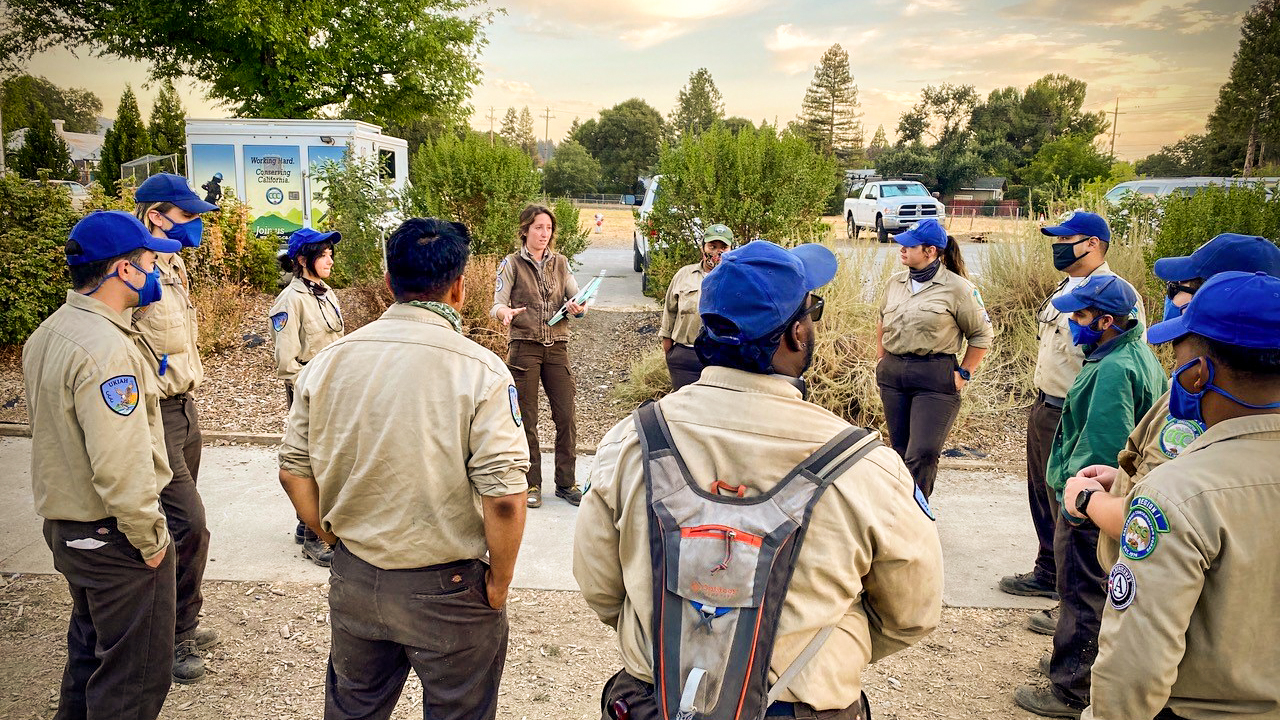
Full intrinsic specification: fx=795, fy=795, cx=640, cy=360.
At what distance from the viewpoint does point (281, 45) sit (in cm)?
1966

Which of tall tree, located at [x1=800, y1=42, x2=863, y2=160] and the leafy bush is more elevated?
tall tree, located at [x1=800, y1=42, x2=863, y2=160]

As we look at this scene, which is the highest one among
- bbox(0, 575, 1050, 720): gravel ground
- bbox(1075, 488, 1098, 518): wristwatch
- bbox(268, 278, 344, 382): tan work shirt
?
bbox(268, 278, 344, 382): tan work shirt

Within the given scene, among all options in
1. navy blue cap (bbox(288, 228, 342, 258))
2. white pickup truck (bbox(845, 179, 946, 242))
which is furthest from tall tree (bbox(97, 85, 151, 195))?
navy blue cap (bbox(288, 228, 342, 258))

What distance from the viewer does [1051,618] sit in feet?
13.0

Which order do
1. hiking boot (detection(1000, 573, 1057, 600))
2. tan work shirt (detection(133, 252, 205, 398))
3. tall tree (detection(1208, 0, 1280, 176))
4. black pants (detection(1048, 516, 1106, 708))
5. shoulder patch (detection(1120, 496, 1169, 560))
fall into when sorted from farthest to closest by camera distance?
tall tree (detection(1208, 0, 1280, 176)) < hiking boot (detection(1000, 573, 1057, 600)) < tan work shirt (detection(133, 252, 205, 398)) < black pants (detection(1048, 516, 1106, 708)) < shoulder patch (detection(1120, 496, 1169, 560))

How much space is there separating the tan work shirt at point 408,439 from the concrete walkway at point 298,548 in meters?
2.14

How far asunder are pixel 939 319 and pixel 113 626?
13.4 feet

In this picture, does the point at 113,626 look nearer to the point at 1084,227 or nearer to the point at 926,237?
the point at 926,237

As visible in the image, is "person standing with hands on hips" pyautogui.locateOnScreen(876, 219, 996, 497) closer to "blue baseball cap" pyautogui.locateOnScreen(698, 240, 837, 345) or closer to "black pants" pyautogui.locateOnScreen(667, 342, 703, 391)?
"black pants" pyautogui.locateOnScreen(667, 342, 703, 391)

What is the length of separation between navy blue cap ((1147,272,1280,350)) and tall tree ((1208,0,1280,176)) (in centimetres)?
4196

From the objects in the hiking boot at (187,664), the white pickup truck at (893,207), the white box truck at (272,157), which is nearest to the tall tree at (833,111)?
the white pickup truck at (893,207)

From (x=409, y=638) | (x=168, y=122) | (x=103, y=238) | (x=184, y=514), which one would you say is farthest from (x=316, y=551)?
A: (x=168, y=122)

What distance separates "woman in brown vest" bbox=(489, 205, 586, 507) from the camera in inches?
207

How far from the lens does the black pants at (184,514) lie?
333 cm
